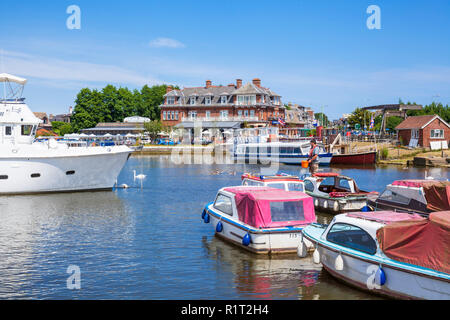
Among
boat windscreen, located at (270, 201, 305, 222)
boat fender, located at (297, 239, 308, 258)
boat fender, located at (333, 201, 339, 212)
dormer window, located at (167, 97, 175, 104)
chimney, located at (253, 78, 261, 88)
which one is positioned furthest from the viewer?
dormer window, located at (167, 97, 175, 104)

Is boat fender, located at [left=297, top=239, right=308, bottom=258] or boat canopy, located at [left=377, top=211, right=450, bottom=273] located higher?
boat canopy, located at [left=377, top=211, right=450, bottom=273]

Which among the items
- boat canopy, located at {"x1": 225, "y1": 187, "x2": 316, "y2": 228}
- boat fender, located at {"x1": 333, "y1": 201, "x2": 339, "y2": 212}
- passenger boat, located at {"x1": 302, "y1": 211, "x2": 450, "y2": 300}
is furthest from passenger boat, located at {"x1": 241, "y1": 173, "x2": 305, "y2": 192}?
passenger boat, located at {"x1": 302, "y1": 211, "x2": 450, "y2": 300}

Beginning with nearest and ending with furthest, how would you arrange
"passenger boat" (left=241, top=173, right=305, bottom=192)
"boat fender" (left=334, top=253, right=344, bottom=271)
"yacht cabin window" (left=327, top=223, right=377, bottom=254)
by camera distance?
"yacht cabin window" (left=327, top=223, right=377, bottom=254) → "boat fender" (left=334, top=253, right=344, bottom=271) → "passenger boat" (left=241, top=173, right=305, bottom=192)

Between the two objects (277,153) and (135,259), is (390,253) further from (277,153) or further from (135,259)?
(277,153)

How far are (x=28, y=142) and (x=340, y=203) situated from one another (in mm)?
24019

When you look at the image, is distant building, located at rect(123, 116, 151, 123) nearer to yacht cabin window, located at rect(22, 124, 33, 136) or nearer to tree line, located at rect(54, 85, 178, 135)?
tree line, located at rect(54, 85, 178, 135)

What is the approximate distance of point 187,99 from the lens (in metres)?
96.7

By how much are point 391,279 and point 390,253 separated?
0.72 m

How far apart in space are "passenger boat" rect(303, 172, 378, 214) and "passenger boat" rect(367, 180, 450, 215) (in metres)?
1.50

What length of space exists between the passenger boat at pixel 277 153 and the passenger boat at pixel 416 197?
38.6 m

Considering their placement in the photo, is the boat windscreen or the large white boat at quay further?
the large white boat at quay

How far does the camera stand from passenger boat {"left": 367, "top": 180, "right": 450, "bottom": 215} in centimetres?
1847

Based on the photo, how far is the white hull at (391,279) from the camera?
10.6 meters

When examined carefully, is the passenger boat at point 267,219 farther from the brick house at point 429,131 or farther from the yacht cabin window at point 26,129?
the brick house at point 429,131
